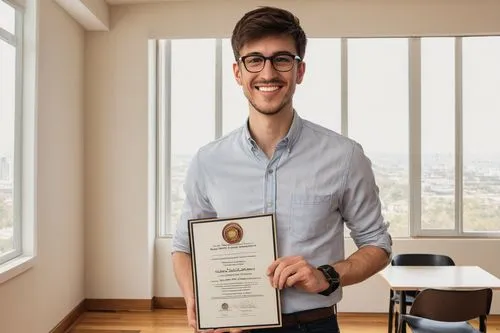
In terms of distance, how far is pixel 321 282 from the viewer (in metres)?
1.08

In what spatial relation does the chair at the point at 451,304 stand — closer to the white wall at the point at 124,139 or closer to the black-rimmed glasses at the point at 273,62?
the black-rimmed glasses at the point at 273,62

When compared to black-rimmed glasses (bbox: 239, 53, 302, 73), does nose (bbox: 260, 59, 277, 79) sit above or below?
below

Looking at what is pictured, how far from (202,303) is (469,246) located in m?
4.24

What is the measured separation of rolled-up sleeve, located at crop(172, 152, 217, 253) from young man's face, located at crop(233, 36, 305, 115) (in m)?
0.27

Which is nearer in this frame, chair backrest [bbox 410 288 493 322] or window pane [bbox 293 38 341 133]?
chair backrest [bbox 410 288 493 322]

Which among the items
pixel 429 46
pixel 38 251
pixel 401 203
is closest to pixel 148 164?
pixel 38 251

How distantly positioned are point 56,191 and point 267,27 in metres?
3.44

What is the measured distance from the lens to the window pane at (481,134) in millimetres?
4879

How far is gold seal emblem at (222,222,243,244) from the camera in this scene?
1.15 m

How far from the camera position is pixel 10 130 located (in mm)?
3383

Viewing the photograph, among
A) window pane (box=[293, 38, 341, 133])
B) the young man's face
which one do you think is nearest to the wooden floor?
window pane (box=[293, 38, 341, 133])

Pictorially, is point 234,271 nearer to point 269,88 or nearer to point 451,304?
point 269,88

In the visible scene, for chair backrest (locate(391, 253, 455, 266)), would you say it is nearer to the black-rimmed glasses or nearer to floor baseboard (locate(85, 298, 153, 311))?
floor baseboard (locate(85, 298, 153, 311))

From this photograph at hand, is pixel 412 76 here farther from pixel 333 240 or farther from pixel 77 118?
pixel 333 240
